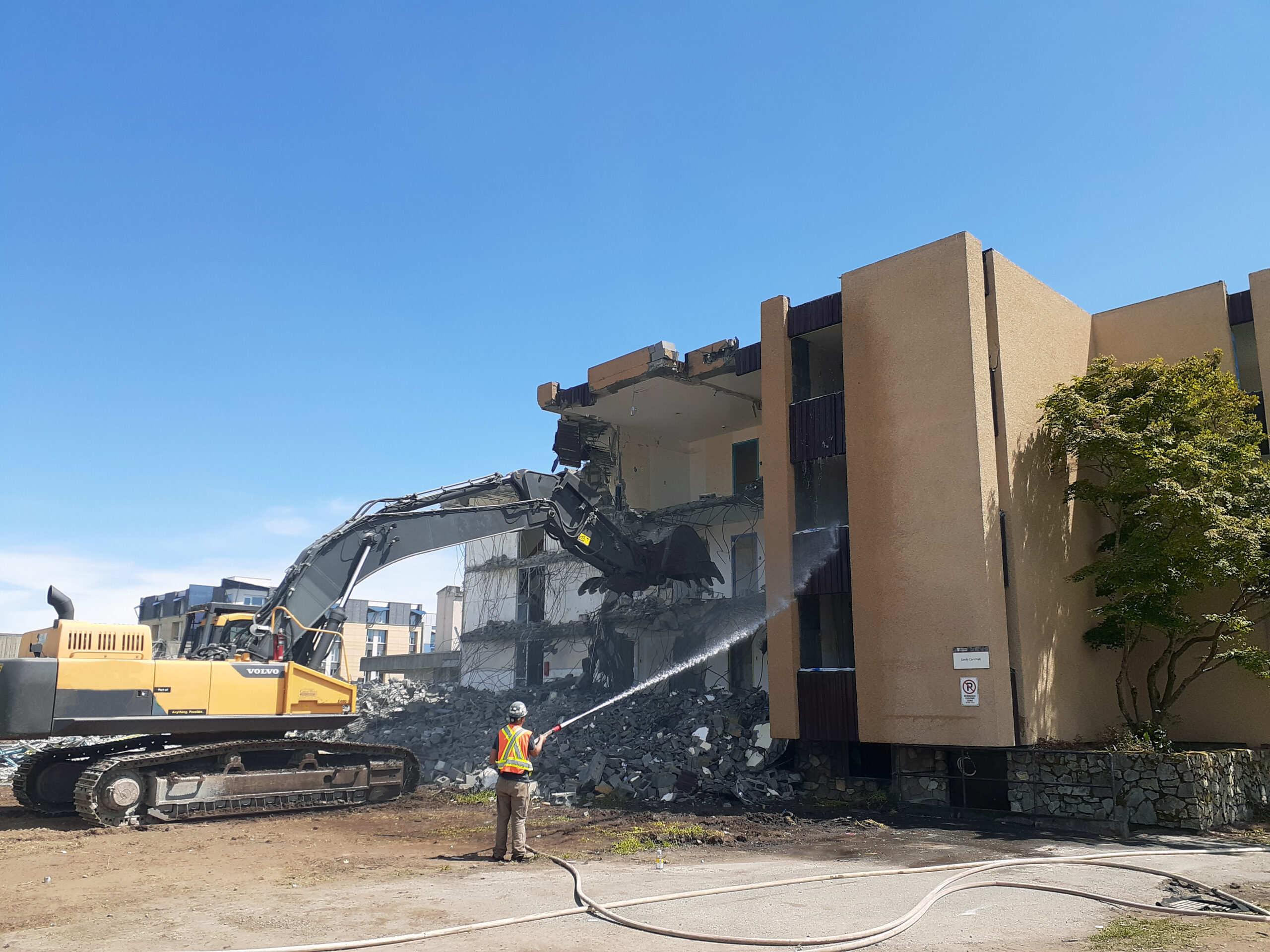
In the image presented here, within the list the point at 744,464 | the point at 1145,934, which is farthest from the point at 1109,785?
the point at 744,464

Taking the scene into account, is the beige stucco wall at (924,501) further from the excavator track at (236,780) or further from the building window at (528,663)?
the building window at (528,663)

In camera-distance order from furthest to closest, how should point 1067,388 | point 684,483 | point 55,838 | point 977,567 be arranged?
point 684,483 → point 1067,388 → point 977,567 → point 55,838

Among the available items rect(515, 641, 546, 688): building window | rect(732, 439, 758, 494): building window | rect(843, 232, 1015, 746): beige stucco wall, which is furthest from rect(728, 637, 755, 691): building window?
rect(515, 641, 546, 688): building window

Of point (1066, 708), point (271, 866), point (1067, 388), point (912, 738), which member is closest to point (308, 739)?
point (271, 866)

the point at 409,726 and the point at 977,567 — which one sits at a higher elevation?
the point at 977,567

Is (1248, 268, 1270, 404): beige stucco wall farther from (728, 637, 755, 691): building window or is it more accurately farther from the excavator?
the excavator

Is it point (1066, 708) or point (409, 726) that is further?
point (409, 726)

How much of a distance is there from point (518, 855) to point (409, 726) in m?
12.7

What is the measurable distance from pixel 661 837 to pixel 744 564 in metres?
12.8

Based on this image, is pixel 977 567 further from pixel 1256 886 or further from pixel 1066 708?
pixel 1256 886

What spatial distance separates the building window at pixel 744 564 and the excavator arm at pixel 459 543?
3.06 meters

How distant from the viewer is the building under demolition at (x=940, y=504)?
15773 millimetres

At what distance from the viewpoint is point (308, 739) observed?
15836 millimetres

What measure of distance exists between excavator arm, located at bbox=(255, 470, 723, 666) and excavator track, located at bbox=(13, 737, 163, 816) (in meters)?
2.86
